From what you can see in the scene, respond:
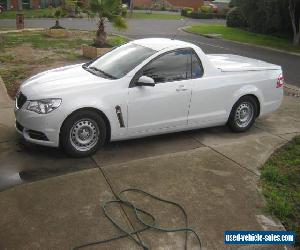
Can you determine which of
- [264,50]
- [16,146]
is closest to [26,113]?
[16,146]

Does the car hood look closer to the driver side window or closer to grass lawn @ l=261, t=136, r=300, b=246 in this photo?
the driver side window

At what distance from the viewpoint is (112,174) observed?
219 inches

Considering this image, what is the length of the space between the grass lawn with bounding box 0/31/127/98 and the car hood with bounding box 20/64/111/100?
3.06 meters

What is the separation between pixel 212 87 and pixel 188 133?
945 millimetres

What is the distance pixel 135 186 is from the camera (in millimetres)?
5273

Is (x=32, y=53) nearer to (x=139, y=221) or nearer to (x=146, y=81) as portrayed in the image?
(x=146, y=81)

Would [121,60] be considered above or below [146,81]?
above

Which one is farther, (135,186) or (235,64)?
(235,64)

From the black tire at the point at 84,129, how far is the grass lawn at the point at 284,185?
2.37 metres

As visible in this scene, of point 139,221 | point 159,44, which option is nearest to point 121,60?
point 159,44

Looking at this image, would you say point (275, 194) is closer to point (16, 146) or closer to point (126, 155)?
point (126, 155)

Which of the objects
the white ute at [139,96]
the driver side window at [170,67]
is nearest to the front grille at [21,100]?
the white ute at [139,96]

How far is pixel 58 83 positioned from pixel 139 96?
119 cm

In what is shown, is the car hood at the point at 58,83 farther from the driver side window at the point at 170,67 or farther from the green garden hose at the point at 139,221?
the green garden hose at the point at 139,221
